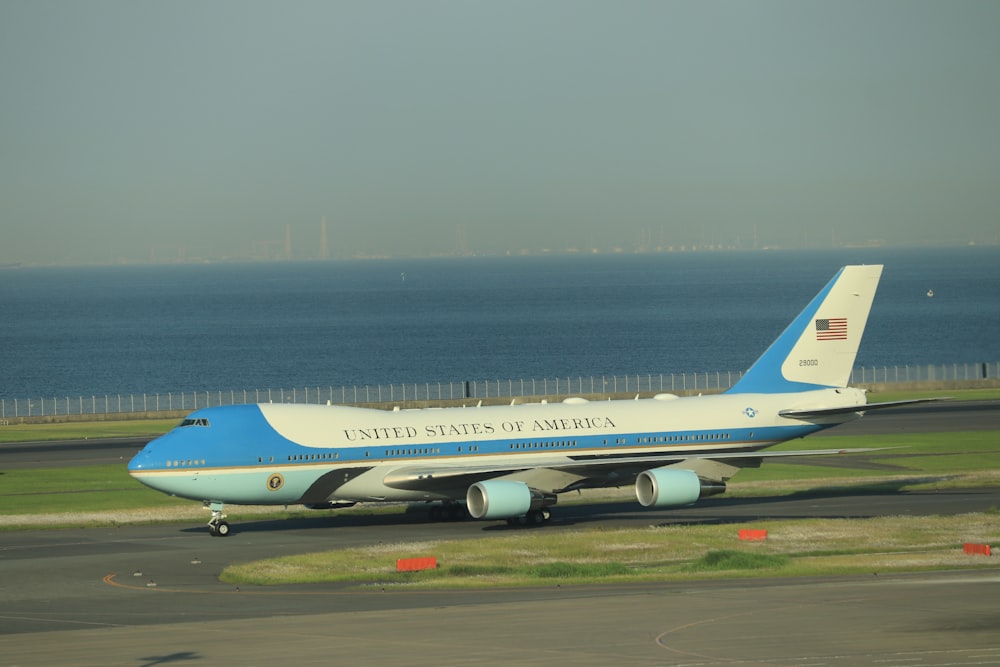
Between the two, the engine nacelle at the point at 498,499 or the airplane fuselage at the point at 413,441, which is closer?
the airplane fuselage at the point at 413,441

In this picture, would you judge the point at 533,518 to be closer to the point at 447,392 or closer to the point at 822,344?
the point at 822,344

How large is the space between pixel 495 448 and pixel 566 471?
10.1 feet

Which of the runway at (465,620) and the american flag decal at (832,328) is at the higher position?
the american flag decal at (832,328)

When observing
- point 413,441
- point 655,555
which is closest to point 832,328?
point 413,441

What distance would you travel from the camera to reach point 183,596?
3947cm

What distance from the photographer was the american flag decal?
6138cm

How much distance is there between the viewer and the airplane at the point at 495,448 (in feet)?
167

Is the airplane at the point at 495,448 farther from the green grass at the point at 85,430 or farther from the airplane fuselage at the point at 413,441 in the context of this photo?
the green grass at the point at 85,430

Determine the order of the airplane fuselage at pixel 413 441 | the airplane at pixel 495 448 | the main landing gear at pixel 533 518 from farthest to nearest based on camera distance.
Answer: the main landing gear at pixel 533 518 → the airplane at pixel 495 448 → the airplane fuselage at pixel 413 441

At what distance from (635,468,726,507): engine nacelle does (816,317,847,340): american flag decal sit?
39.6 ft

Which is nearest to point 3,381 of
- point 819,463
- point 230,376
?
point 230,376

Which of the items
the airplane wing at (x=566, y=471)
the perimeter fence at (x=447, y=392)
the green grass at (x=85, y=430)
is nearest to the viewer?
the airplane wing at (x=566, y=471)

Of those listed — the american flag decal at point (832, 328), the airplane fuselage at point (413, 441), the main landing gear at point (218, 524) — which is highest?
the american flag decal at point (832, 328)

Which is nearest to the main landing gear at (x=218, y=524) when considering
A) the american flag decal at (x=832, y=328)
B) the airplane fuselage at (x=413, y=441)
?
the airplane fuselage at (x=413, y=441)
